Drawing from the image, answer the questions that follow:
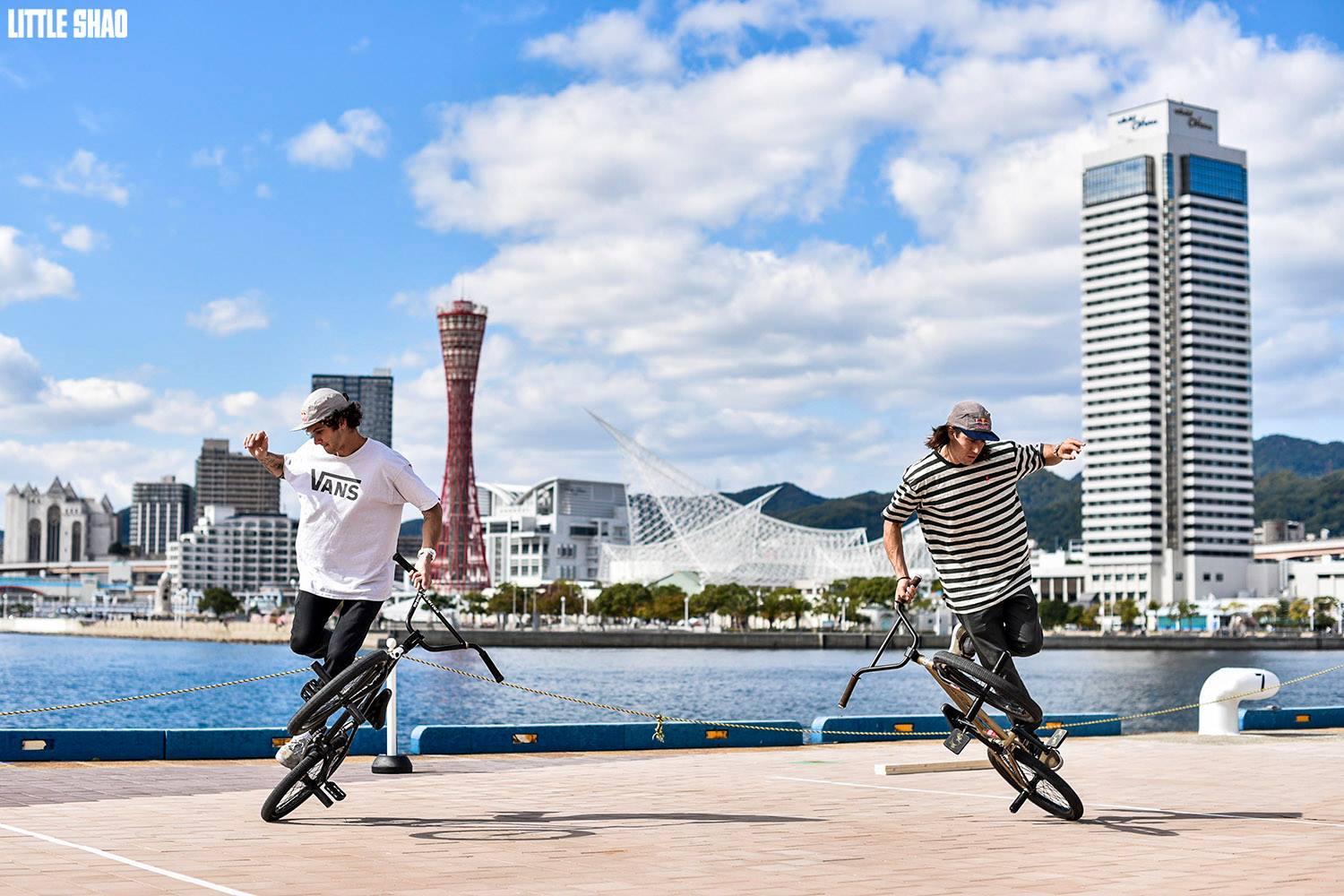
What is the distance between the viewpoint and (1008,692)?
823cm

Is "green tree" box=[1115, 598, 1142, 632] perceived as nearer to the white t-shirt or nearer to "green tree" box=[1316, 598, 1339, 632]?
"green tree" box=[1316, 598, 1339, 632]

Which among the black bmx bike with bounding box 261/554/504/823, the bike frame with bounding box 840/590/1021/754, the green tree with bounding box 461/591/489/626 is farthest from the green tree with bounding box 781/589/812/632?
the black bmx bike with bounding box 261/554/504/823

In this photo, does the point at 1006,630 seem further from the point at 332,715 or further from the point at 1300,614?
the point at 1300,614

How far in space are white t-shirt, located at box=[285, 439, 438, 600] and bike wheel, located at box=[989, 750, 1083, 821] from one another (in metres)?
3.32

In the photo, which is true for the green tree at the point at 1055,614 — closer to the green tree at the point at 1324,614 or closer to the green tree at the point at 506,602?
the green tree at the point at 1324,614

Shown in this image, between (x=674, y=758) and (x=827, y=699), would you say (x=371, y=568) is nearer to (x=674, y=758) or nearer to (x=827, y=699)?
(x=674, y=758)

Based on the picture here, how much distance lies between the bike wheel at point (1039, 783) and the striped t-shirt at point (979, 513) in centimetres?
82

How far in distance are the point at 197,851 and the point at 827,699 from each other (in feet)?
185

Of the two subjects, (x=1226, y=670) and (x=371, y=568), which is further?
(x=1226, y=670)

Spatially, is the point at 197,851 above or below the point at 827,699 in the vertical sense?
above

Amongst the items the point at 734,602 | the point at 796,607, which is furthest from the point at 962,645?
the point at 734,602

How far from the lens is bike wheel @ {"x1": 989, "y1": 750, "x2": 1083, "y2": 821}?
834 cm

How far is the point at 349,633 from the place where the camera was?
7.98m

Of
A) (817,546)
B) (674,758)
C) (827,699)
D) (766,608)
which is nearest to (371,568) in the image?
(674,758)
